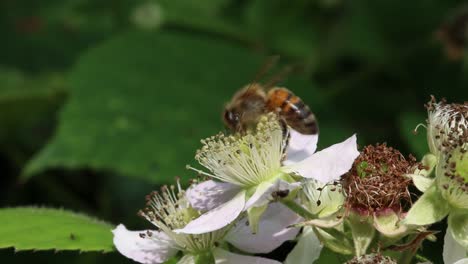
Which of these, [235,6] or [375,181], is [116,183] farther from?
[375,181]

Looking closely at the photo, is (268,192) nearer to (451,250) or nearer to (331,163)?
(331,163)

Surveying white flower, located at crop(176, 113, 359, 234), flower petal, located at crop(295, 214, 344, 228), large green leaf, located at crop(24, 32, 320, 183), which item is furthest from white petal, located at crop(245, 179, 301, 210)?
large green leaf, located at crop(24, 32, 320, 183)

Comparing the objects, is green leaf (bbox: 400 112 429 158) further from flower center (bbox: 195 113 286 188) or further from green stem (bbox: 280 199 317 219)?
green stem (bbox: 280 199 317 219)

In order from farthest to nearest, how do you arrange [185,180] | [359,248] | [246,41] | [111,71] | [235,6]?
[235,6] → [246,41] → [111,71] → [185,180] → [359,248]

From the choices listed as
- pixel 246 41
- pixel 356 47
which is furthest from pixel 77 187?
pixel 356 47

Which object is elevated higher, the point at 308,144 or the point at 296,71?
the point at 296,71

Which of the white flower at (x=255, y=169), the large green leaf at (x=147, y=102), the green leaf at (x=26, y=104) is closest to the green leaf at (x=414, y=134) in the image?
the large green leaf at (x=147, y=102)

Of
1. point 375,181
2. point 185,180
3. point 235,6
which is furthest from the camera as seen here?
point 235,6

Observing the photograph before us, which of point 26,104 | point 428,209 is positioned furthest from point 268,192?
point 26,104
